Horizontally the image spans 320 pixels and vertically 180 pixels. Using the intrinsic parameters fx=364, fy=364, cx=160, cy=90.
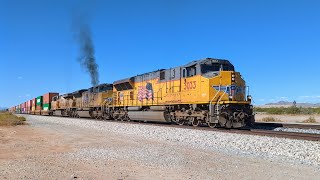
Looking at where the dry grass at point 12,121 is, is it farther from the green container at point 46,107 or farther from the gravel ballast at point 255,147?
the green container at point 46,107

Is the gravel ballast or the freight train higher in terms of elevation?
the freight train

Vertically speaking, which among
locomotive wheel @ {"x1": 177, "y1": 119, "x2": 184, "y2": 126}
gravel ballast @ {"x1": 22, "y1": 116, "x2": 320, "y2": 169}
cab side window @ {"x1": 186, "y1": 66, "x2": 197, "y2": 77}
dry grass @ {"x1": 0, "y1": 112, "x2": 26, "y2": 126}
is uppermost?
cab side window @ {"x1": 186, "y1": 66, "x2": 197, "y2": 77}

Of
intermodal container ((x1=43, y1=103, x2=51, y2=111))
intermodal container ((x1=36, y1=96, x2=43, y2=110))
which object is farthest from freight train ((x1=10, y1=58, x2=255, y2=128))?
intermodal container ((x1=36, y1=96, x2=43, y2=110))

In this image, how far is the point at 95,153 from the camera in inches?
384

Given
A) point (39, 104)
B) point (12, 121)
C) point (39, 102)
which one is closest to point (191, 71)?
point (12, 121)

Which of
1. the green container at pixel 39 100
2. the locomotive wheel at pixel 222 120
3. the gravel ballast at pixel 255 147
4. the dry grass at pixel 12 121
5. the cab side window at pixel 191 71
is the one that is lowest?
the dry grass at pixel 12 121

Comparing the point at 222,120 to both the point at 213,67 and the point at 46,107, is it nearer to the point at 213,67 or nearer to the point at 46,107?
the point at 213,67

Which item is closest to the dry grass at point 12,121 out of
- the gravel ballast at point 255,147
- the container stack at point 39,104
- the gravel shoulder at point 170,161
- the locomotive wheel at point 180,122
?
the locomotive wheel at point 180,122

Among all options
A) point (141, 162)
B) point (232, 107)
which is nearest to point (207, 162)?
point (141, 162)

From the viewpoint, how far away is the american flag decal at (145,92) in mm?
23953

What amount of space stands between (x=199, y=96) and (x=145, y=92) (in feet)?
23.4

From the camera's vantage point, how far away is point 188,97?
63.1 ft

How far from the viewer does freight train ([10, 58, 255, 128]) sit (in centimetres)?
1727

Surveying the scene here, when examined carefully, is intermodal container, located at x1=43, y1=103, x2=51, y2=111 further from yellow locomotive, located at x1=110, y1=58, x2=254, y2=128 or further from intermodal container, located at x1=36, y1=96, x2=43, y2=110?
yellow locomotive, located at x1=110, y1=58, x2=254, y2=128
